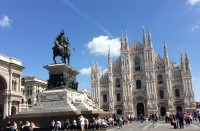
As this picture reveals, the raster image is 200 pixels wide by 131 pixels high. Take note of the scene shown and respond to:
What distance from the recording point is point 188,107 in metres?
60.7

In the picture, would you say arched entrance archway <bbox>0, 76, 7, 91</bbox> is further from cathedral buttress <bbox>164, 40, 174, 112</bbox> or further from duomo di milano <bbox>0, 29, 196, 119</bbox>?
cathedral buttress <bbox>164, 40, 174, 112</bbox>

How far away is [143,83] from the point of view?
66062 millimetres

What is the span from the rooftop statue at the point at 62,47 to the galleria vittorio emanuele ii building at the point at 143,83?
45294 millimetres

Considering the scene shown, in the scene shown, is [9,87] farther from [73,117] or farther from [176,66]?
[176,66]

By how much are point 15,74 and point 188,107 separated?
39328 millimetres

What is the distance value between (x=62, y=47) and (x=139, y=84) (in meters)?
48.4

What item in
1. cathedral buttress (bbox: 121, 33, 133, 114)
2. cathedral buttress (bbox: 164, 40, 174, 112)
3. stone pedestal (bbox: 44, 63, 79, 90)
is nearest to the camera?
stone pedestal (bbox: 44, 63, 79, 90)

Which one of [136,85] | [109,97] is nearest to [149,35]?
[136,85]

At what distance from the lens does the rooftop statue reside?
20.6 meters

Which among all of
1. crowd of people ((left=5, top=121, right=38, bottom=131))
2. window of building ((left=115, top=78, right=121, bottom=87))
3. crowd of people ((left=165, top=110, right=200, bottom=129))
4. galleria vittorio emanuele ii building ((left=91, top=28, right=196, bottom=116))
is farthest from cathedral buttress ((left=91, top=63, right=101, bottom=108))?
crowd of people ((left=5, top=121, right=38, bottom=131))

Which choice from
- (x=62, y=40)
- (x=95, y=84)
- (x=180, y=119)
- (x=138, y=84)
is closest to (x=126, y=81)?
(x=138, y=84)

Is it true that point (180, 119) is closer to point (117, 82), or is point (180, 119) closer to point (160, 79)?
point (160, 79)

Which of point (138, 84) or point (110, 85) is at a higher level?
point (138, 84)

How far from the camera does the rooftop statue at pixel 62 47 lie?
20.6 meters
